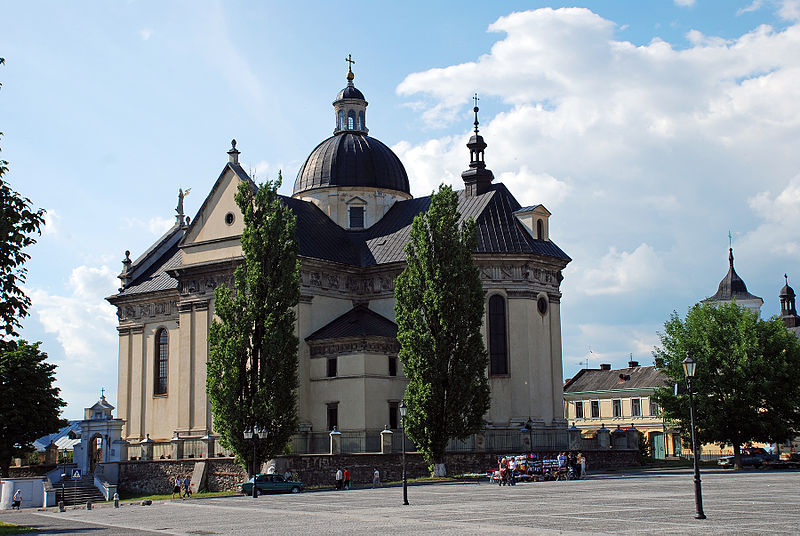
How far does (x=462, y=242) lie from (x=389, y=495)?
1497 cm

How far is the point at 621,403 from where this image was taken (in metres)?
81.3

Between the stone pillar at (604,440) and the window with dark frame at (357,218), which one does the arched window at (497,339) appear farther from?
the window with dark frame at (357,218)

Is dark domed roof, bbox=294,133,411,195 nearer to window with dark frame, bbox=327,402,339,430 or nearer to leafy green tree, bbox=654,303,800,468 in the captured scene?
window with dark frame, bbox=327,402,339,430

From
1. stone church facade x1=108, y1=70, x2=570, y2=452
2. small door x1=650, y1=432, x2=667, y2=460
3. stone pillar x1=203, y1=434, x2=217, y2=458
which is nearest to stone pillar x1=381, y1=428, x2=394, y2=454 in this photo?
stone church facade x1=108, y1=70, x2=570, y2=452

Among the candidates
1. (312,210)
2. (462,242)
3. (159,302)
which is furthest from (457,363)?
(159,302)

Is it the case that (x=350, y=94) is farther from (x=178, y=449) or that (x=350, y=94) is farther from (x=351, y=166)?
(x=178, y=449)

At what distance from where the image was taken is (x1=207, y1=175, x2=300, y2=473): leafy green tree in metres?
43.8

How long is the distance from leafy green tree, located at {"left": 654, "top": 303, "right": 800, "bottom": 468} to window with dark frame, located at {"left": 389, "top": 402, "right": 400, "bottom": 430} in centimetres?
1514

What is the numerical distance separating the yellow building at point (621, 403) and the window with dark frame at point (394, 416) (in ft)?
98.7

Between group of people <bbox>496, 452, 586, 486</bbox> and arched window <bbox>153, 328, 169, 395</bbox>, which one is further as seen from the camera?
arched window <bbox>153, 328, 169, 395</bbox>

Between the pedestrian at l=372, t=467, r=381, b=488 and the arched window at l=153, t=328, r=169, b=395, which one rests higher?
the arched window at l=153, t=328, r=169, b=395

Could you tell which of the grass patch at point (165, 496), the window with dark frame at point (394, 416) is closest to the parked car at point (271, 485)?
the grass patch at point (165, 496)

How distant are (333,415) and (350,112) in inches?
918

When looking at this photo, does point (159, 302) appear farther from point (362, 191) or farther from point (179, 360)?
point (362, 191)
